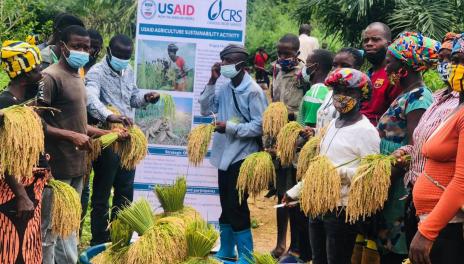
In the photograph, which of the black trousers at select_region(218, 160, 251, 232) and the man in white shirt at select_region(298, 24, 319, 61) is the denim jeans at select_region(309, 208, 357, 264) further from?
the man in white shirt at select_region(298, 24, 319, 61)

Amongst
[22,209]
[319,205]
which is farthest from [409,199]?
[22,209]

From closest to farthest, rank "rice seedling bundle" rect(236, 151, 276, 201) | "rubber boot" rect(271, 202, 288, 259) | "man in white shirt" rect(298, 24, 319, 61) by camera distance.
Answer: "rice seedling bundle" rect(236, 151, 276, 201) → "rubber boot" rect(271, 202, 288, 259) → "man in white shirt" rect(298, 24, 319, 61)

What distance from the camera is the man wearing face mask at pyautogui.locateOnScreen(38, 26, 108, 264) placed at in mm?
5953

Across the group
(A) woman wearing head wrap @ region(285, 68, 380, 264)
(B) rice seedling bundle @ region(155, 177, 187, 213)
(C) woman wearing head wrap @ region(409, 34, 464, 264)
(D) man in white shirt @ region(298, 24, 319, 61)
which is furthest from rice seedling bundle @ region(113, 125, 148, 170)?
(D) man in white shirt @ region(298, 24, 319, 61)

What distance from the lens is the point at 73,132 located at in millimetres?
6035

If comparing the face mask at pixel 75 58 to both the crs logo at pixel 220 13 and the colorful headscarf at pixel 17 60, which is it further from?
the crs logo at pixel 220 13

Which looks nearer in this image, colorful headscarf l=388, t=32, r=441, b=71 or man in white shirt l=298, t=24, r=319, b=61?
colorful headscarf l=388, t=32, r=441, b=71

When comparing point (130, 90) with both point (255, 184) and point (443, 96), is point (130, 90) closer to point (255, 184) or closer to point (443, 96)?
point (255, 184)

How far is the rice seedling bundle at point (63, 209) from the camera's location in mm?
5656

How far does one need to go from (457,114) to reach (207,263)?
2.18m

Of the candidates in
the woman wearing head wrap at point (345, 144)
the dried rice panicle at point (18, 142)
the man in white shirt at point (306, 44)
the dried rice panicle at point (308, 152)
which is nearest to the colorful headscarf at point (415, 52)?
the woman wearing head wrap at point (345, 144)

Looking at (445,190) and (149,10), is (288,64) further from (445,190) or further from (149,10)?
(445,190)

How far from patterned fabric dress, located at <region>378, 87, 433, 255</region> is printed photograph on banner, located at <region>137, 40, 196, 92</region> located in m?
2.92

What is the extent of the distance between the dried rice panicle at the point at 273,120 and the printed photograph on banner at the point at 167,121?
3.99ft
